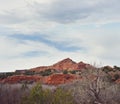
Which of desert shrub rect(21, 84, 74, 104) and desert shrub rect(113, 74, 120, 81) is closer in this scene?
desert shrub rect(21, 84, 74, 104)

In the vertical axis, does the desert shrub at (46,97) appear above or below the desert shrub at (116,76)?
below

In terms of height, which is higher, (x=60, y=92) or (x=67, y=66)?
(x=67, y=66)

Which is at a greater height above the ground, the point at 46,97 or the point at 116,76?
the point at 116,76

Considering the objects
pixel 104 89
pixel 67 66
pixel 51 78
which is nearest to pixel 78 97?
pixel 104 89

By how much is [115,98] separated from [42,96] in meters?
20.6

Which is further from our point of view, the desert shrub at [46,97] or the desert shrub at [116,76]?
the desert shrub at [116,76]

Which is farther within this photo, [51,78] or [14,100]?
[51,78]

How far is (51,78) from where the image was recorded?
9100 cm

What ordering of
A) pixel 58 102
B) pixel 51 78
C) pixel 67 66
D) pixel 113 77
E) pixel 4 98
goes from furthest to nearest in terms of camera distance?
pixel 67 66
pixel 51 78
pixel 113 77
pixel 4 98
pixel 58 102

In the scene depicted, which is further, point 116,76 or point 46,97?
point 116,76

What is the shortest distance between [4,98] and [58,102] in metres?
18.5

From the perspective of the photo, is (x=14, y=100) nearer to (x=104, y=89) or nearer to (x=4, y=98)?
(x=4, y=98)

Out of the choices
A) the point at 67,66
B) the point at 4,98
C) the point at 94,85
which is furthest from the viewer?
the point at 67,66

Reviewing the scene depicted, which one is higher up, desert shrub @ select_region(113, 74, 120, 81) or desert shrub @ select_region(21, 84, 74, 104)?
desert shrub @ select_region(113, 74, 120, 81)
